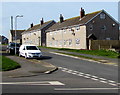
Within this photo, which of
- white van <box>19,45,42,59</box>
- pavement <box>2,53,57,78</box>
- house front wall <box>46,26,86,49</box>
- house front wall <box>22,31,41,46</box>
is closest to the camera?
pavement <box>2,53,57,78</box>

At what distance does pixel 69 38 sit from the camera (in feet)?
195

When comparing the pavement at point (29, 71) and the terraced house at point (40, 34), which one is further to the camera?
the terraced house at point (40, 34)

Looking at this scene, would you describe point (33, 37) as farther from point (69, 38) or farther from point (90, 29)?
point (90, 29)

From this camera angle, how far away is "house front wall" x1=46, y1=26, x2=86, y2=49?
53297 millimetres

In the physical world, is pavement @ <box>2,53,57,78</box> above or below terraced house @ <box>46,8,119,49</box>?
below

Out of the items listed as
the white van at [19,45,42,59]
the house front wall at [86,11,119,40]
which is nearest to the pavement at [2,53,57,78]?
the white van at [19,45,42,59]

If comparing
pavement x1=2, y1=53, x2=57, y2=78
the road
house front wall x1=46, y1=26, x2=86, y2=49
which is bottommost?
the road

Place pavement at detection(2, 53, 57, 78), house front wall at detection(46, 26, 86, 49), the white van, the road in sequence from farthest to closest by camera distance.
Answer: house front wall at detection(46, 26, 86, 49) < the white van < pavement at detection(2, 53, 57, 78) < the road

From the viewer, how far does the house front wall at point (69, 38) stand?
175ft

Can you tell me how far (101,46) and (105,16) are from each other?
29.1 feet

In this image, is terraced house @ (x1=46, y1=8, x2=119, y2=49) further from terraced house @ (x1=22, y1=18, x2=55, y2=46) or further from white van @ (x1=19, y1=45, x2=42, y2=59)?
white van @ (x1=19, y1=45, x2=42, y2=59)

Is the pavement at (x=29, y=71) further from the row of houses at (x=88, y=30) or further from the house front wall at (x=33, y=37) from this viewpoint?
the house front wall at (x=33, y=37)

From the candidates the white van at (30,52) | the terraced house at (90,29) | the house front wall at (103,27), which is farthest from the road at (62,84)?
the house front wall at (103,27)

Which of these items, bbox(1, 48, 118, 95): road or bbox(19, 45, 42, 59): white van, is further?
bbox(19, 45, 42, 59): white van
